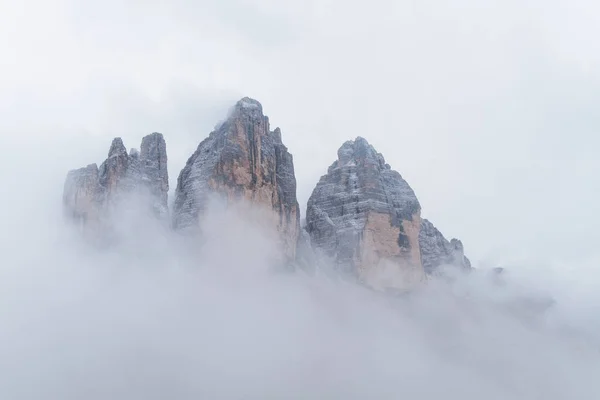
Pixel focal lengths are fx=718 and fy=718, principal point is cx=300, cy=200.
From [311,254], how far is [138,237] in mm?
34510

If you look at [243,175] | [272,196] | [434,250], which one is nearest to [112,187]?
[243,175]

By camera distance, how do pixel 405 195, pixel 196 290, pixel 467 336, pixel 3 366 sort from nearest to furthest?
pixel 3 366 < pixel 196 290 < pixel 405 195 < pixel 467 336

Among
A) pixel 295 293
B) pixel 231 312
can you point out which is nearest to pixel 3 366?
pixel 231 312

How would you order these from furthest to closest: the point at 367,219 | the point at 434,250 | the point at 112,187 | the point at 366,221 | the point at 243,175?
the point at 434,250
the point at 367,219
the point at 366,221
the point at 243,175
the point at 112,187

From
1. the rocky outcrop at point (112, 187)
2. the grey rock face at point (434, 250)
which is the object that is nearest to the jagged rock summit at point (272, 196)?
the rocky outcrop at point (112, 187)

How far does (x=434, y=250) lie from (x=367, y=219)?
1620 inches

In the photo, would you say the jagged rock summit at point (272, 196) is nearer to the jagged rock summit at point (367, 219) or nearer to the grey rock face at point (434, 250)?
→ the jagged rock summit at point (367, 219)

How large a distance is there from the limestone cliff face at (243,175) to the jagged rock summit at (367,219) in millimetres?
14658

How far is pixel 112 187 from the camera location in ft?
395

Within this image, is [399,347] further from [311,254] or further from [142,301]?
[142,301]

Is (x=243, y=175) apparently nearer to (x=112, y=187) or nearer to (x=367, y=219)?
(x=112, y=187)

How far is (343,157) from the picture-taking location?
158 metres

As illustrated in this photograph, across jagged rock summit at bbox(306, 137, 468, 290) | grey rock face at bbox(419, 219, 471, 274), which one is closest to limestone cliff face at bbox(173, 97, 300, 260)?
jagged rock summit at bbox(306, 137, 468, 290)

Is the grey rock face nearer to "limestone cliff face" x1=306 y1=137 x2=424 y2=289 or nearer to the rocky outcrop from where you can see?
"limestone cliff face" x1=306 y1=137 x2=424 y2=289
